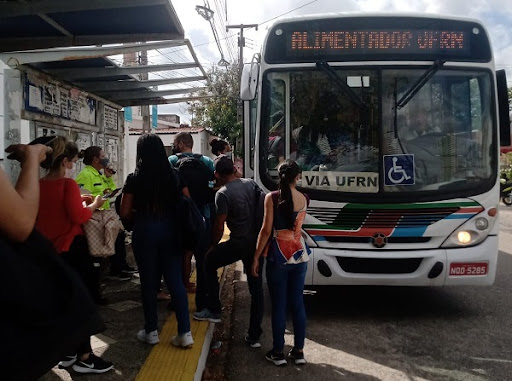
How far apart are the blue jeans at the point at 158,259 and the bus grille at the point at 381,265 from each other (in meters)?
1.80

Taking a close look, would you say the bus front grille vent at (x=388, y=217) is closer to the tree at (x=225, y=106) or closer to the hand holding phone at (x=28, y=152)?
the hand holding phone at (x=28, y=152)

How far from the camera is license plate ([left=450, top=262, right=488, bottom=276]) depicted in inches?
195

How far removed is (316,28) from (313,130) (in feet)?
3.51

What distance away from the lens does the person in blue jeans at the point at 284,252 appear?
13.0ft

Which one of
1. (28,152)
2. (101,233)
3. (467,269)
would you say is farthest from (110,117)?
(28,152)

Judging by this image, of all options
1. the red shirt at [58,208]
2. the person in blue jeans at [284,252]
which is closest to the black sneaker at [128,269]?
the person in blue jeans at [284,252]

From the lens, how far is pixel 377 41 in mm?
5102

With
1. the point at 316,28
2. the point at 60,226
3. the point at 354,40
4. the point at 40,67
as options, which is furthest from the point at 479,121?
the point at 40,67

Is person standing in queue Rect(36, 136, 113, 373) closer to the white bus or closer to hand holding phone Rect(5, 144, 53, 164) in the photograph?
hand holding phone Rect(5, 144, 53, 164)

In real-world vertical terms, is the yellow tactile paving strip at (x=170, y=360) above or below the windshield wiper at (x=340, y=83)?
below

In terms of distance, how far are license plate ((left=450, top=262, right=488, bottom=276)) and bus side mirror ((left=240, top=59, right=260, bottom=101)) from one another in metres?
2.71

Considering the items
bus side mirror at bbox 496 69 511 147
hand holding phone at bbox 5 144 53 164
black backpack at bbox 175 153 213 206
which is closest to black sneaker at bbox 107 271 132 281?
black backpack at bbox 175 153 213 206

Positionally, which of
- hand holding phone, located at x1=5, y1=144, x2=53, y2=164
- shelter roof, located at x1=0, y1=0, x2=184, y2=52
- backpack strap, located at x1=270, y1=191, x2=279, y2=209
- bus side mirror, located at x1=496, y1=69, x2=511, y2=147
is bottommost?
backpack strap, located at x1=270, y1=191, x2=279, y2=209

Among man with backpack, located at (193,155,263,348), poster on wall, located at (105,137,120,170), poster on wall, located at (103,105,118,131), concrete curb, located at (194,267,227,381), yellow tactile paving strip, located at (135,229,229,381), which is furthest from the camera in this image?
poster on wall, located at (105,137,120,170)
